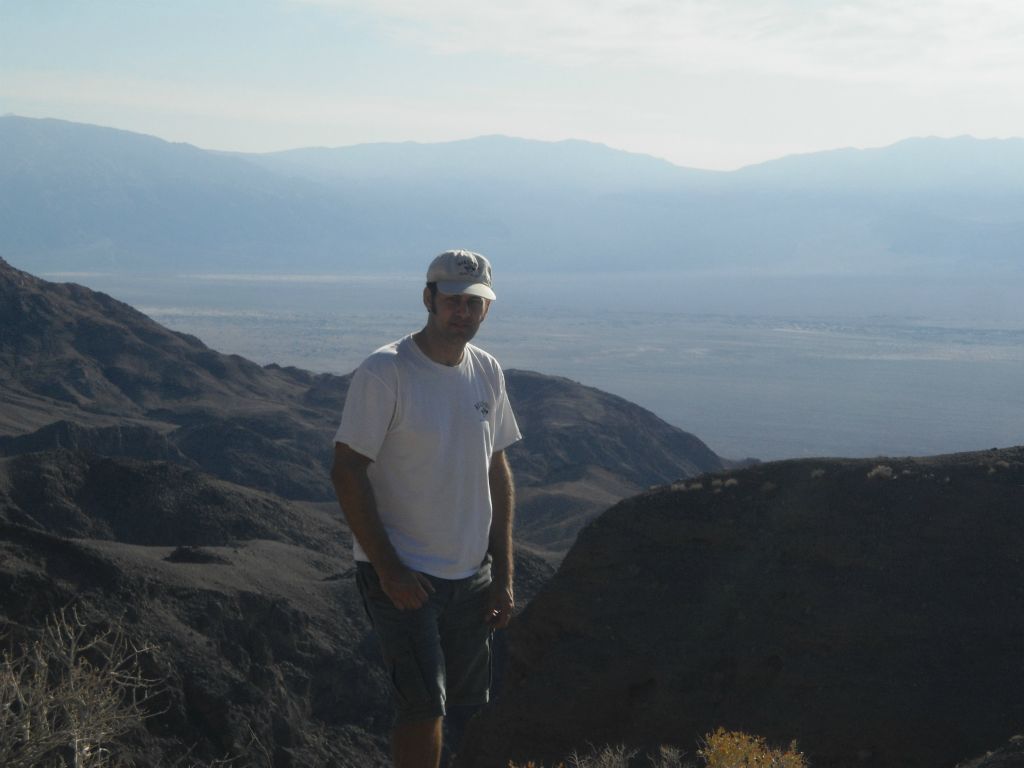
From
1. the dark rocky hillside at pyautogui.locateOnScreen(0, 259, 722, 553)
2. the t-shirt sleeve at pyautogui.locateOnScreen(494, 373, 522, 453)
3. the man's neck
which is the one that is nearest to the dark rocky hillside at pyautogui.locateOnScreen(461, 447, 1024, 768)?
the t-shirt sleeve at pyautogui.locateOnScreen(494, 373, 522, 453)

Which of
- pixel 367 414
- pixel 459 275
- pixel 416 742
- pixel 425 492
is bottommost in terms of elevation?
pixel 416 742

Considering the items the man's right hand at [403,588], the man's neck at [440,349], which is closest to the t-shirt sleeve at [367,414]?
the man's neck at [440,349]

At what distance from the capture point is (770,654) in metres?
10.1

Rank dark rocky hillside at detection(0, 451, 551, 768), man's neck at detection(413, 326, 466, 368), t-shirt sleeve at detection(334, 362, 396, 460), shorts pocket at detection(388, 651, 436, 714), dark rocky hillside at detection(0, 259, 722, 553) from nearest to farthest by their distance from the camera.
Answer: t-shirt sleeve at detection(334, 362, 396, 460), shorts pocket at detection(388, 651, 436, 714), man's neck at detection(413, 326, 466, 368), dark rocky hillside at detection(0, 451, 551, 768), dark rocky hillside at detection(0, 259, 722, 553)

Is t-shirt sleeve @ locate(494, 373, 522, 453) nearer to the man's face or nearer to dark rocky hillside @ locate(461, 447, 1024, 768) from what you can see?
the man's face

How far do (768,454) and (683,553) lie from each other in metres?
39.5

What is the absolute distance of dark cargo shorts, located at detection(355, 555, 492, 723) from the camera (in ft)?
13.0

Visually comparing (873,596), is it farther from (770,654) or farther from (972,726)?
(972,726)

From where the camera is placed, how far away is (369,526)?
387 centimetres

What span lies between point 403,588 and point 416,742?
540 mm

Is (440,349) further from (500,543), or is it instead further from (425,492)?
(500,543)

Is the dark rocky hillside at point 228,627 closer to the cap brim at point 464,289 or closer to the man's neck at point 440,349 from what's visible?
the man's neck at point 440,349

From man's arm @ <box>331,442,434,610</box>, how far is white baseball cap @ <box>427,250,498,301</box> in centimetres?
64

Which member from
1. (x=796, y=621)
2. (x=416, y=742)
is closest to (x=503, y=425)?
(x=416, y=742)
